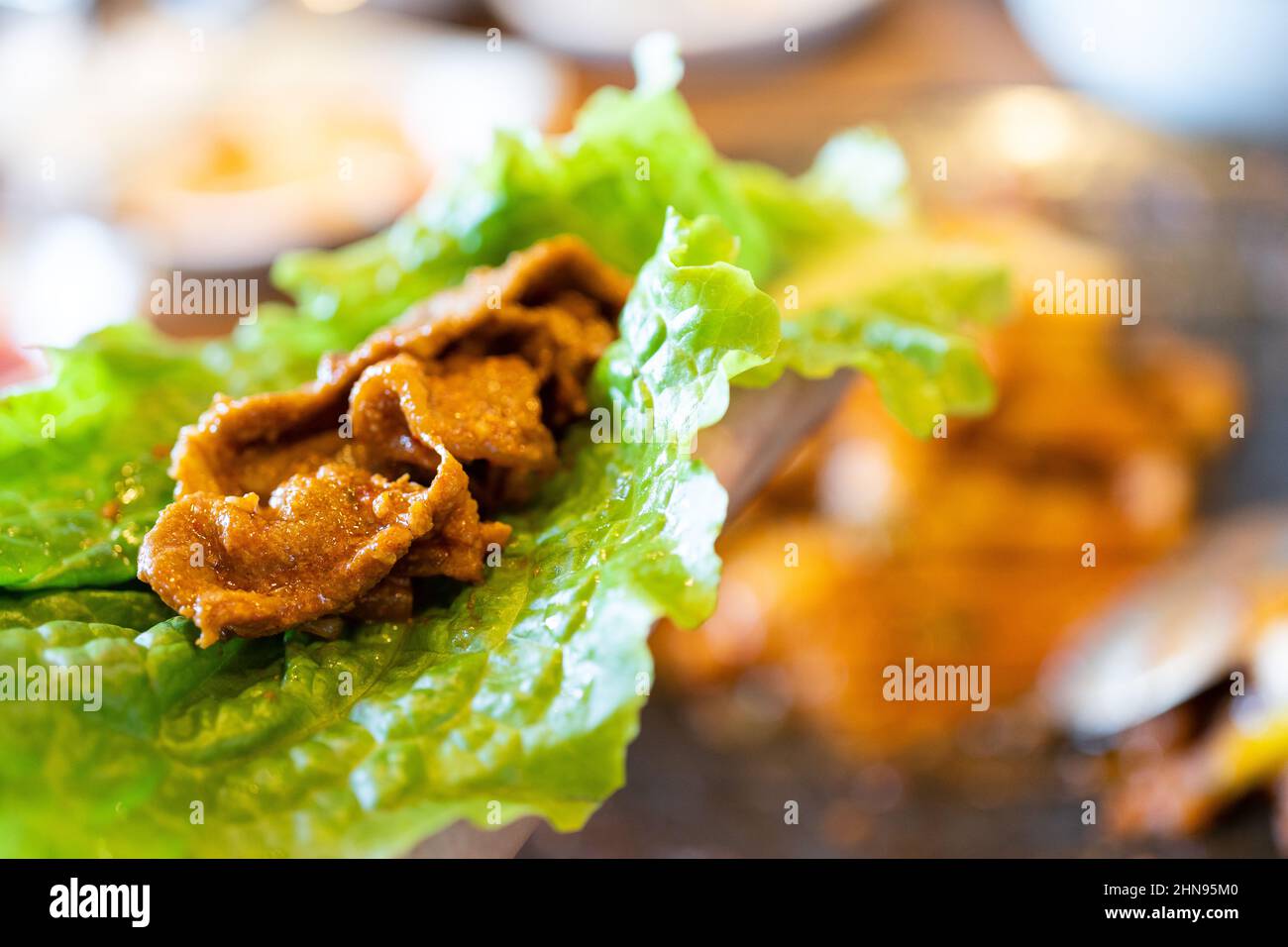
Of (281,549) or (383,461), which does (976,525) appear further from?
(281,549)

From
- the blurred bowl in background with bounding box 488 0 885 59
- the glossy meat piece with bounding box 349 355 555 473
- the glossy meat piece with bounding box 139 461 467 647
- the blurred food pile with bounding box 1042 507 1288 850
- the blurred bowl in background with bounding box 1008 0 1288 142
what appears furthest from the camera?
the blurred bowl in background with bounding box 488 0 885 59

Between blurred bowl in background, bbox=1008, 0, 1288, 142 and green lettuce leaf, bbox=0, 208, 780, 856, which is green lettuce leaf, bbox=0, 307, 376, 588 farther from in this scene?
blurred bowl in background, bbox=1008, 0, 1288, 142

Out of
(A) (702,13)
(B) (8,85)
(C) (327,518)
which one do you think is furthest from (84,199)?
(C) (327,518)

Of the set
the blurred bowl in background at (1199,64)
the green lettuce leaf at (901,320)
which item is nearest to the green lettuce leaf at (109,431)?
the green lettuce leaf at (901,320)

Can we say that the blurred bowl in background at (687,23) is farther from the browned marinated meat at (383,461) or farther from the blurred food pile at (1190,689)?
the browned marinated meat at (383,461)

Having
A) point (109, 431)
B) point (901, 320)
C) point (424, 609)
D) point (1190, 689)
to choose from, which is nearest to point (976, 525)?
point (1190, 689)

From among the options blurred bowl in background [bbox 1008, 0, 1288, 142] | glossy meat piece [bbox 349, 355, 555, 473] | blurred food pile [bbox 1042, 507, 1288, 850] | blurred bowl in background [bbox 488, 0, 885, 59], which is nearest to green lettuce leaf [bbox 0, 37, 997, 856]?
glossy meat piece [bbox 349, 355, 555, 473]
